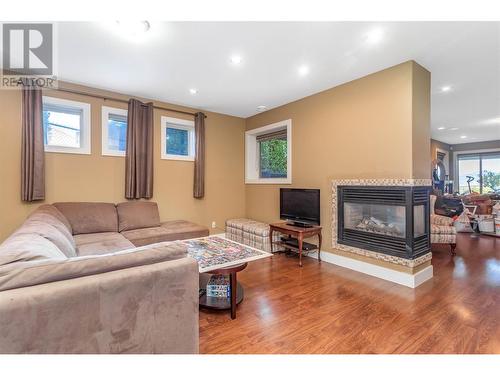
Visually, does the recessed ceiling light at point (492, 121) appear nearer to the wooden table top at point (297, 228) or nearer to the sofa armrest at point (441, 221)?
the sofa armrest at point (441, 221)

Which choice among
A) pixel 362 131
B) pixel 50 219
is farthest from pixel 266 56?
pixel 50 219

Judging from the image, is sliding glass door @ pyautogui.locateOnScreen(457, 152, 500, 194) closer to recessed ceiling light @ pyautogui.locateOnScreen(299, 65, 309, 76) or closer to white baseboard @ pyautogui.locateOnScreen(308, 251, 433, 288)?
white baseboard @ pyautogui.locateOnScreen(308, 251, 433, 288)

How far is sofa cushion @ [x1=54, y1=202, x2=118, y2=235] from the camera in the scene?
3.18 meters

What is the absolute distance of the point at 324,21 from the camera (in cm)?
206

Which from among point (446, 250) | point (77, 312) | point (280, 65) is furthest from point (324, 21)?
point (446, 250)

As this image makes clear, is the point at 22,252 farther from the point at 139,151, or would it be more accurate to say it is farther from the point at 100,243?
the point at 139,151

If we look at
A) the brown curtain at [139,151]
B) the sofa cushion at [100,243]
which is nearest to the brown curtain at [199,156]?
the brown curtain at [139,151]

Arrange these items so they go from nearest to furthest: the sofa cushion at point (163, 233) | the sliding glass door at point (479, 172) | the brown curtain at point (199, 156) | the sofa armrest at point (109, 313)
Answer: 1. the sofa armrest at point (109, 313)
2. the sofa cushion at point (163, 233)
3. the brown curtain at point (199, 156)
4. the sliding glass door at point (479, 172)

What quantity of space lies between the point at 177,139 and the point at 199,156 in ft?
1.74

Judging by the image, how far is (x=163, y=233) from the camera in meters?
3.33

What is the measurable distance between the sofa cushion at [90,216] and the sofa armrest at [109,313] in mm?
2591

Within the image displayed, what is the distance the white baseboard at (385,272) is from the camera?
8.83 feet
